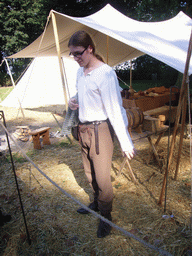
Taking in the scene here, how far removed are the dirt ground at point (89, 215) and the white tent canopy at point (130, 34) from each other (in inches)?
63.9

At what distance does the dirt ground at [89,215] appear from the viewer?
1786mm

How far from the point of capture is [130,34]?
125 inches

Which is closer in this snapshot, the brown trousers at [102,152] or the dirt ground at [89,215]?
the brown trousers at [102,152]

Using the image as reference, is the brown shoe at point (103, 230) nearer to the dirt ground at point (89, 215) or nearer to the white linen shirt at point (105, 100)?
the dirt ground at point (89, 215)

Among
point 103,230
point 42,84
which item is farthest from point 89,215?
point 42,84

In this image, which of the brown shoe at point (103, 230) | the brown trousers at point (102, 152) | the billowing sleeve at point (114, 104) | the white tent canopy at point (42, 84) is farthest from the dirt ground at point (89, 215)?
the white tent canopy at point (42, 84)

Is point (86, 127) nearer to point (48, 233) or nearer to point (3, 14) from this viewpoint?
point (48, 233)

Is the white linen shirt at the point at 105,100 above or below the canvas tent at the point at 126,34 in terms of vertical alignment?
below

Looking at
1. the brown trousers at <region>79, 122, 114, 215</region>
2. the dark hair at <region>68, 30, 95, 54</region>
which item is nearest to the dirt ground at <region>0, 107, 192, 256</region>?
the brown trousers at <region>79, 122, 114, 215</region>

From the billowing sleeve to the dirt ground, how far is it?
1.89ft

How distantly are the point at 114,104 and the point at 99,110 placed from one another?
0.16 meters

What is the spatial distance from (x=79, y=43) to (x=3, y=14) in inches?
871

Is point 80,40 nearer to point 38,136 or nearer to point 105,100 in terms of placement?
point 105,100

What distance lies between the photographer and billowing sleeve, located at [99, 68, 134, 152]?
55.1 inches
